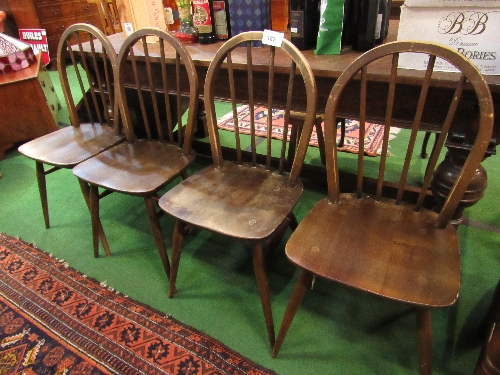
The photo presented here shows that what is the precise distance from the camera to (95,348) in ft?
3.82

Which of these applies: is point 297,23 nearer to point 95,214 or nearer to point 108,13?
point 95,214

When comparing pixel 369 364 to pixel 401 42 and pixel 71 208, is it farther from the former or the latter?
pixel 71 208

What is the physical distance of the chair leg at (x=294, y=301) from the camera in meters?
0.93

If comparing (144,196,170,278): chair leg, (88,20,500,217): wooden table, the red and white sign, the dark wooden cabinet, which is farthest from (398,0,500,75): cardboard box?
the dark wooden cabinet

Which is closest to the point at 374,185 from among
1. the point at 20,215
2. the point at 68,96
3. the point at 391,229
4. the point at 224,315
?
the point at 391,229

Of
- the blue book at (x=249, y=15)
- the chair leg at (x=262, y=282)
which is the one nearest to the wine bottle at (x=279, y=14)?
the blue book at (x=249, y=15)

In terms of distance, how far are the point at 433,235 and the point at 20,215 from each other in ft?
6.55

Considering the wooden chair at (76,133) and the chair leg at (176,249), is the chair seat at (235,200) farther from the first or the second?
the wooden chair at (76,133)

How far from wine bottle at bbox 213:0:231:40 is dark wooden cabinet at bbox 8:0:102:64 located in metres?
3.88

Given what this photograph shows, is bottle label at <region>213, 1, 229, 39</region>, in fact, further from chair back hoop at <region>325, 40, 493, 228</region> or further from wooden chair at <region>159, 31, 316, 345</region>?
chair back hoop at <region>325, 40, 493, 228</region>

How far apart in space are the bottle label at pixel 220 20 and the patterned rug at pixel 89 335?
1204 millimetres

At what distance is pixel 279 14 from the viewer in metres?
1.43

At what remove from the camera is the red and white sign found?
4.21 meters

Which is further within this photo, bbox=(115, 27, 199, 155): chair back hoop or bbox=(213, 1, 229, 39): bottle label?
bbox=(213, 1, 229, 39): bottle label
